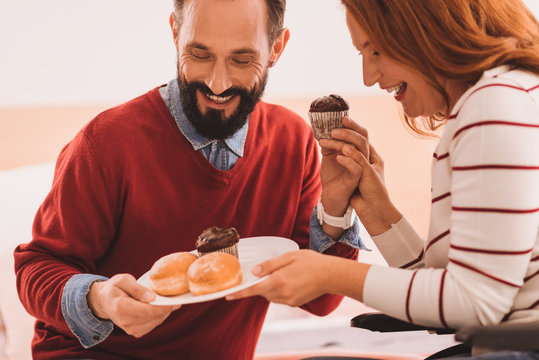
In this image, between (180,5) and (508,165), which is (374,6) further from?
(180,5)

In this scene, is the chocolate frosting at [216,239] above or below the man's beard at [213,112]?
below

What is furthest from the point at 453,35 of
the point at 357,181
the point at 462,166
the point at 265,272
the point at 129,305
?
the point at 129,305

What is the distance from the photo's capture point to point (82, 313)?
123cm

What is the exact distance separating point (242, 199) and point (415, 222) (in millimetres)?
1679

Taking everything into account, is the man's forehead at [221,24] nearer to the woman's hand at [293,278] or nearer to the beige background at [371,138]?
the woman's hand at [293,278]

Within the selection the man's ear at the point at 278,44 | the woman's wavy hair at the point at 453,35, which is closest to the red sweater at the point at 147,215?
the man's ear at the point at 278,44

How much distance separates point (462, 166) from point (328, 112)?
487 millimetres

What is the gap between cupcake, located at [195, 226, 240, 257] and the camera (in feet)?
4.19

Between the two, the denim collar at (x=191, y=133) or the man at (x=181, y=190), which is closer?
the man at (x=181, y=190)

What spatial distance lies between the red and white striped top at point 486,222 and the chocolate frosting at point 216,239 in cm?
36

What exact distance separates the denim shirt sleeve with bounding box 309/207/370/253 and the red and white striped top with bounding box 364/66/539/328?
0.41m

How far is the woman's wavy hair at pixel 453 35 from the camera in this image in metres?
1.08

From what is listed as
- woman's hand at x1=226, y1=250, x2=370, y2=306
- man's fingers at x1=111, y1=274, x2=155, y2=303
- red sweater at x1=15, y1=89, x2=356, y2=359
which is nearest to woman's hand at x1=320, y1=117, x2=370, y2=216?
red sweater at x1=15, y1=89, x2=356, y2=359

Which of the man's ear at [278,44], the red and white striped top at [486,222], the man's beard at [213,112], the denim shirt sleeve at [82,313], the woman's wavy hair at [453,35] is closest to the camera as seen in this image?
the red and white striped top at [486,222]
